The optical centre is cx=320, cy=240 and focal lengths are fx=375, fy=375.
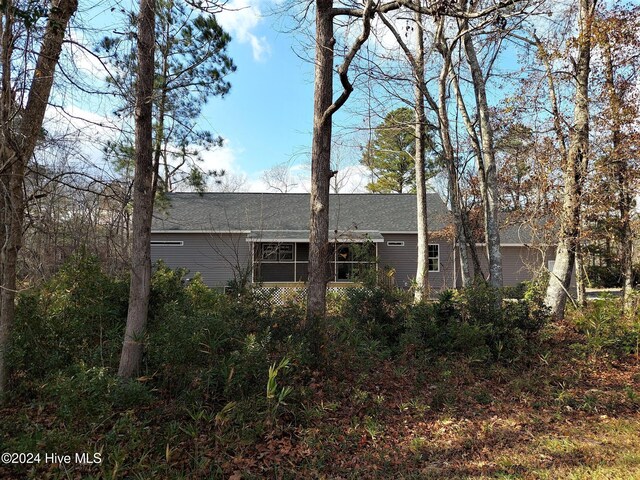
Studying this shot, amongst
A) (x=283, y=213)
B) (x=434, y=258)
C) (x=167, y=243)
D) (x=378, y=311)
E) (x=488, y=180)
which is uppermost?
(x=283, y=213)

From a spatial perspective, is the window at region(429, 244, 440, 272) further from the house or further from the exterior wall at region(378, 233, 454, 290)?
the exterior wall at region(378, 233, 454, 290)

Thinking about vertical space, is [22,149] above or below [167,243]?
above

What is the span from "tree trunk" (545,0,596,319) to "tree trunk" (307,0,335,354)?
542 centimetres

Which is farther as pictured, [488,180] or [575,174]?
[488,180]

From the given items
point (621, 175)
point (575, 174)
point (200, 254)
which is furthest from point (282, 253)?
point (621, 175)

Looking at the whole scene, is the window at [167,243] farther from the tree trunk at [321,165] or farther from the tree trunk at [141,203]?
the tree trunk at [141,203]

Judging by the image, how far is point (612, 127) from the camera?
786cm

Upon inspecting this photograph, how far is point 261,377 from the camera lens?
160 inches

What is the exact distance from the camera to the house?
16172 mm

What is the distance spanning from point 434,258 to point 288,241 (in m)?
6.55

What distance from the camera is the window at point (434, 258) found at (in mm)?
16719

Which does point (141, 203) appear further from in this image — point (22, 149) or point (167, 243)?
point (167, 243)

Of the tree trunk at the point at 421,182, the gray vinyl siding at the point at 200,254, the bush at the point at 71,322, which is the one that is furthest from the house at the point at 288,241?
the bush at the point at 71,322

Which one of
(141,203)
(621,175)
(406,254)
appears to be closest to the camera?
(141,203)
